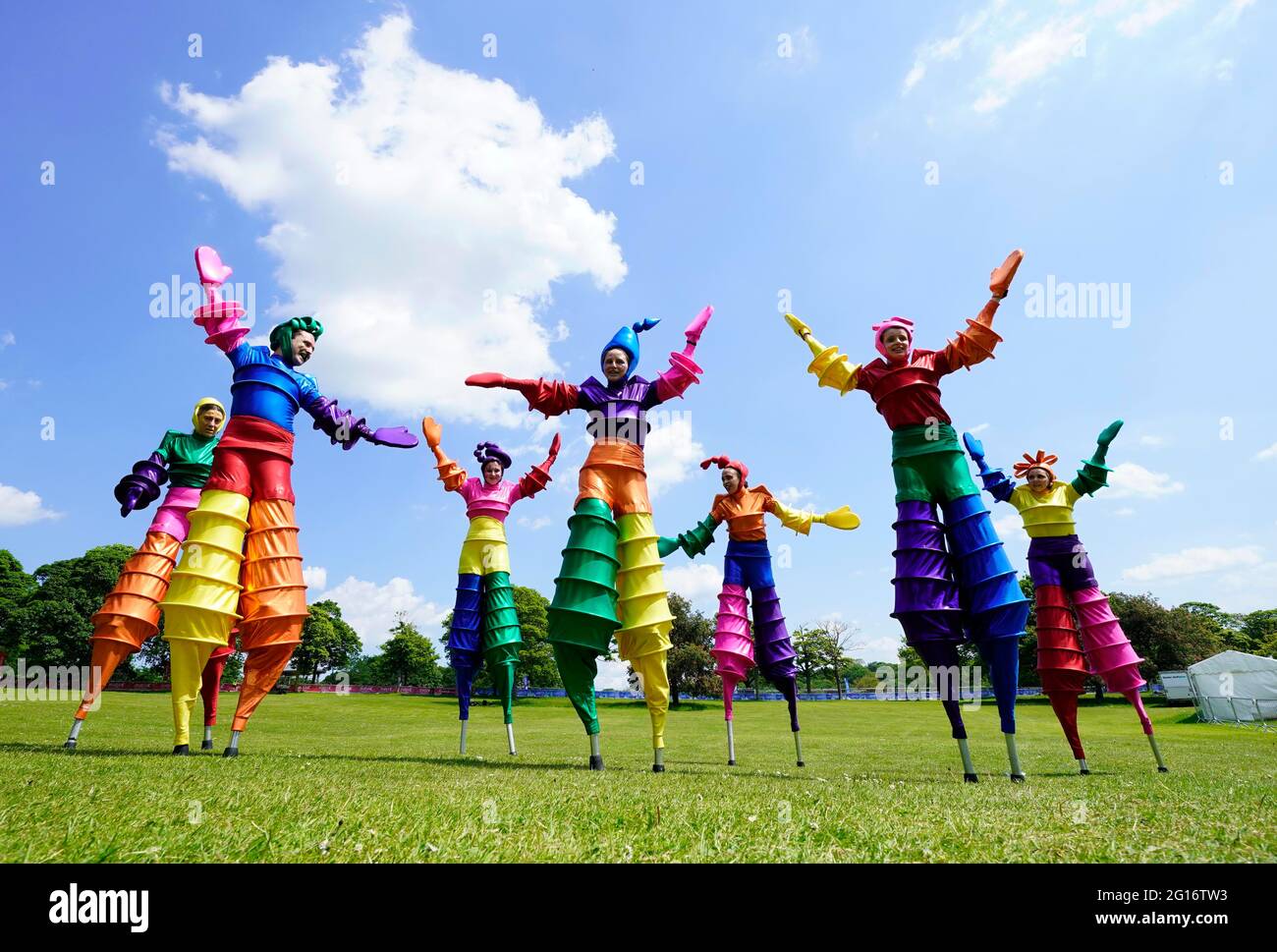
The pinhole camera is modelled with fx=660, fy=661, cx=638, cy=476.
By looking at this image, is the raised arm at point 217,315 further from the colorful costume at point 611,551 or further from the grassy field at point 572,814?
the grassy field at point 572,814

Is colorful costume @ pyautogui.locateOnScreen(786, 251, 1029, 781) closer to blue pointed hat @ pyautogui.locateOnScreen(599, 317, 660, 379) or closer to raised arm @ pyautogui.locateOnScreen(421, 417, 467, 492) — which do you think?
blue pointed hat @ pyautogui.locateOnScreen(599, 317, 660, 379)

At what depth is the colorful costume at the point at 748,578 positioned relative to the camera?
1050 centimetres

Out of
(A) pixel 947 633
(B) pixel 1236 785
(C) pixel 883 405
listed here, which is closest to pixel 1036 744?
(B) pixel 1236 785

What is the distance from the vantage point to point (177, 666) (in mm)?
6809

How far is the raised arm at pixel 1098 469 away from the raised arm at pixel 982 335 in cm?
275

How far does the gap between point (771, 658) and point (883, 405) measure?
4678 millimetres

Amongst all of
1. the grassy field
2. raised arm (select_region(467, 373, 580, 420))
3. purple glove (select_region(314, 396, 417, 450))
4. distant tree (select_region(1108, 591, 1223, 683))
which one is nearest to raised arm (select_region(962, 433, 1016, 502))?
the grassy field

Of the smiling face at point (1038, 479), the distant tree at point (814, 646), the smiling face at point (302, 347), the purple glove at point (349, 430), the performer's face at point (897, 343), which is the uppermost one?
the smiling face at point (302, 347)

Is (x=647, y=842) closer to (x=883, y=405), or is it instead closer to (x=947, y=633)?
(x=947, y=633)

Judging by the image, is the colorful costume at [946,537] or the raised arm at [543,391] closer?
the colorful costume at [946,537]

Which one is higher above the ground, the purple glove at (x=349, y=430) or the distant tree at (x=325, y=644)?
the purple glove at (x=349, y=430)

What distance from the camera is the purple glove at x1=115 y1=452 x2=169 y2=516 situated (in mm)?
8430

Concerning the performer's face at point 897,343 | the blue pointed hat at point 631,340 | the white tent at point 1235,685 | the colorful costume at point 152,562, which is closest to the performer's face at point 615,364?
the blue pointed hat at point 631,340

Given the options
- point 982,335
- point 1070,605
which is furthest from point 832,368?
point 1070,605
